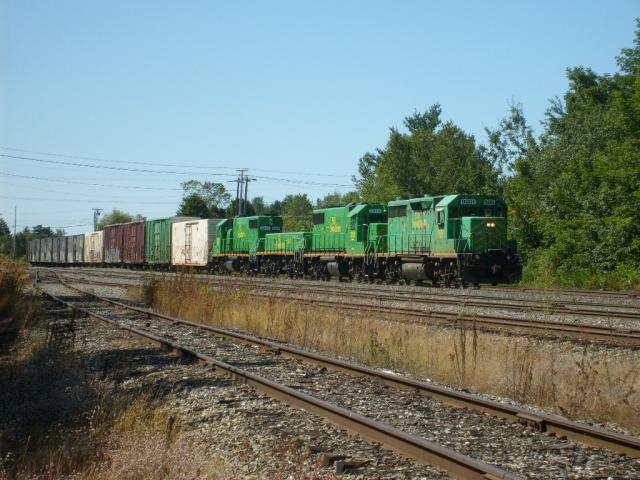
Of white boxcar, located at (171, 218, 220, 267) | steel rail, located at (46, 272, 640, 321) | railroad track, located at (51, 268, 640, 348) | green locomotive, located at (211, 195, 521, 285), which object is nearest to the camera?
railroad track, located at (51, 268, 640, 348)

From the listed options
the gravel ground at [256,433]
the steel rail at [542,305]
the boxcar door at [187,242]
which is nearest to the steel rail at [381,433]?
the gravel ground at [256,433]

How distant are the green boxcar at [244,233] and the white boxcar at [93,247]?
19977mm

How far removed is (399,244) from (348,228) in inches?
178

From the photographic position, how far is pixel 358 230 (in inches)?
1210

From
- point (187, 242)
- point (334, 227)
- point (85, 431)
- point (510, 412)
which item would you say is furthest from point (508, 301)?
point (187, 242)

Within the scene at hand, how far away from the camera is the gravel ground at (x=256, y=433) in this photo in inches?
212

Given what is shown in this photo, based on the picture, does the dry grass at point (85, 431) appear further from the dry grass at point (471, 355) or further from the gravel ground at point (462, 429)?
the dry grass at point (471, 355)

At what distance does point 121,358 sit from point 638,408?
7.09 m

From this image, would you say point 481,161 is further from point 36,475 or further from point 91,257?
point 36,475

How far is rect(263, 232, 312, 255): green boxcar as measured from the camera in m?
35.3

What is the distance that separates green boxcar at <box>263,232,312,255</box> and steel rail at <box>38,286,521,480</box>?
25.7 m

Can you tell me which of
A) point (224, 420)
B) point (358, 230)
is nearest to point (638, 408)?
point (224, 420)

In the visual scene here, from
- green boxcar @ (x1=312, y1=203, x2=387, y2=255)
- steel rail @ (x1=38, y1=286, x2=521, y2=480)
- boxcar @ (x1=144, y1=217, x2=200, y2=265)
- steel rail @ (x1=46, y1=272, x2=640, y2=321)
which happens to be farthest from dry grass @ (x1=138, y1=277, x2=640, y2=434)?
boxcar @ (x1=144, y1=217, x2=200, y2=265)

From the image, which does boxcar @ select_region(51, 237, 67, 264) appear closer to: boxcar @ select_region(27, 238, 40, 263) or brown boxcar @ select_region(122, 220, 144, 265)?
boxcar @ select_region(27, 238, 40, 263)
